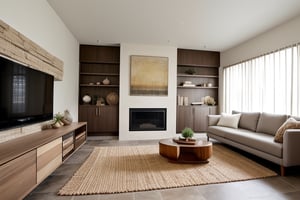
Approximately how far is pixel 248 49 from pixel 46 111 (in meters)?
4.92

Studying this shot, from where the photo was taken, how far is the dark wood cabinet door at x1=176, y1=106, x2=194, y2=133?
5465 mm

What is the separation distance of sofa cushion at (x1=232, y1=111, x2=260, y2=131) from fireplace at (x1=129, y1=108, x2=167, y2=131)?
2045 mm

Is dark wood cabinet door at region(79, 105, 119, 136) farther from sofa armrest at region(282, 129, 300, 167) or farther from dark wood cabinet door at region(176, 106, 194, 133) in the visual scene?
sofa armrest at region(282, 129, 300, 167)

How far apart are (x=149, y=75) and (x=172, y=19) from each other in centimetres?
188

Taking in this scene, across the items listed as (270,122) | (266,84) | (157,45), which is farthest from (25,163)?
(266,84)

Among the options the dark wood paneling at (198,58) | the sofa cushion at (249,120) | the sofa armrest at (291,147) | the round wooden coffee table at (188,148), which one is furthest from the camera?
the dark wood paneling at (198,58)

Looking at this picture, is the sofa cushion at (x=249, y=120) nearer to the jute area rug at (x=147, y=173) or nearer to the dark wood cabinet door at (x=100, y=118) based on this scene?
the jute area rug at (x=147, y=173)

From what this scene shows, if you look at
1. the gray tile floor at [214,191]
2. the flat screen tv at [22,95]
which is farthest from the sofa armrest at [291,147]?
the flat screen tv at [22,95]

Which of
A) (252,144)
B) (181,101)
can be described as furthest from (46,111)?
(181,101)

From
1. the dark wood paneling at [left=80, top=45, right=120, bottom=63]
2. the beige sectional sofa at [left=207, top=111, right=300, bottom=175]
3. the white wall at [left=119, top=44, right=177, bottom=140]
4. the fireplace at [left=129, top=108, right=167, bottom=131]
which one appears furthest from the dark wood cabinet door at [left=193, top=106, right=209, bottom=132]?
the dark wood paneling at [left=80, top=45, right=120, bottom=63]

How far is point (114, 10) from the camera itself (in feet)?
10.4

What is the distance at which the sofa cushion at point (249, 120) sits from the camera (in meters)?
3.85

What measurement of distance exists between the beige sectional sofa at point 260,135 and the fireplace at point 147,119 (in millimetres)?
1375

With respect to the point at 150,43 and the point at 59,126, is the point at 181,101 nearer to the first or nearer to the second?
the point at 150,43
